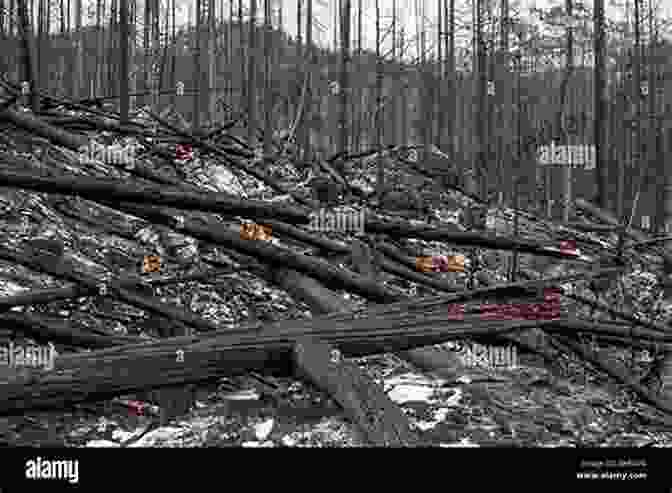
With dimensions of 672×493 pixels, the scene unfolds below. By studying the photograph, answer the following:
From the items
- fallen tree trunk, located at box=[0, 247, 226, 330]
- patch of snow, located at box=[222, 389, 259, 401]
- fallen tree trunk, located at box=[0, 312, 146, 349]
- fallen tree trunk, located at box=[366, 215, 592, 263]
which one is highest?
fallen tree trunk, located at box=[366, 215, 592, 263]

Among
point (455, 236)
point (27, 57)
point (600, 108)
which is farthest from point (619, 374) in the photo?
point (600, 108)

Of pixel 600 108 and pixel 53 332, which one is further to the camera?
pixel 600 108

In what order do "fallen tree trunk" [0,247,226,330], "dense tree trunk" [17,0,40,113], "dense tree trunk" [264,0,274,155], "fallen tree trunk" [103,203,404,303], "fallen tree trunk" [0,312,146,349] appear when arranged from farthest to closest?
1. "dense tree trunk" [264,0,274,155]
2. "dense tree trunk" [17,0,40,113]
3. "fallen tree trunk" [103,203,404,303]
4. "fallen tree trunk" [0,247,226,330]
5. "fallen tree trunk" [0,312,146,349]

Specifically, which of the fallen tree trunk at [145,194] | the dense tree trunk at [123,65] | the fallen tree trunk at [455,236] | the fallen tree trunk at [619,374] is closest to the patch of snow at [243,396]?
the fallen tree trunk at [145,194]

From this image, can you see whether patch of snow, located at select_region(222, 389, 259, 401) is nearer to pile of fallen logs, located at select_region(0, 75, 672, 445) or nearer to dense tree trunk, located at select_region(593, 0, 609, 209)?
pile of fallen logs, located at select_region(0, 75, 672, 445)

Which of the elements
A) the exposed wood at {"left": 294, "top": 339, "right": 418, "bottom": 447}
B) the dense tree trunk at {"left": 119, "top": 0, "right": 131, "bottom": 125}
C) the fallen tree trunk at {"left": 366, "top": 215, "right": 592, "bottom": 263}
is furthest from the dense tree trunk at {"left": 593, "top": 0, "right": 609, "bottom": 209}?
the exposed wood at {"left": 294, "top": 339, "right": 418, "bottom": 447}

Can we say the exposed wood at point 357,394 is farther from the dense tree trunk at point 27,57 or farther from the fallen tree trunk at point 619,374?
the dense tree trunk at point 27,57

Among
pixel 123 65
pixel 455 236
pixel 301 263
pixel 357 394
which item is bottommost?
pixel 357 394

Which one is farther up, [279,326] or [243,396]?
[279,326]

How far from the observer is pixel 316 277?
3.47 meters

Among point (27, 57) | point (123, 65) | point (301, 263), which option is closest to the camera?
point (301, 263)

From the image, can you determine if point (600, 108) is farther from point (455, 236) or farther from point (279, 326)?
point (279, 326)

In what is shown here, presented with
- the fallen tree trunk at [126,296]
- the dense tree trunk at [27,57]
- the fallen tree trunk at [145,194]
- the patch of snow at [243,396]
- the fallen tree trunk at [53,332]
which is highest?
the dense tree trunk at [27,57]

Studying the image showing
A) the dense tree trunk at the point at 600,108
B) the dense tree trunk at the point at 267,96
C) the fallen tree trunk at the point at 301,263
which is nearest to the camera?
the fallen tree trunk at the point at 301,263
